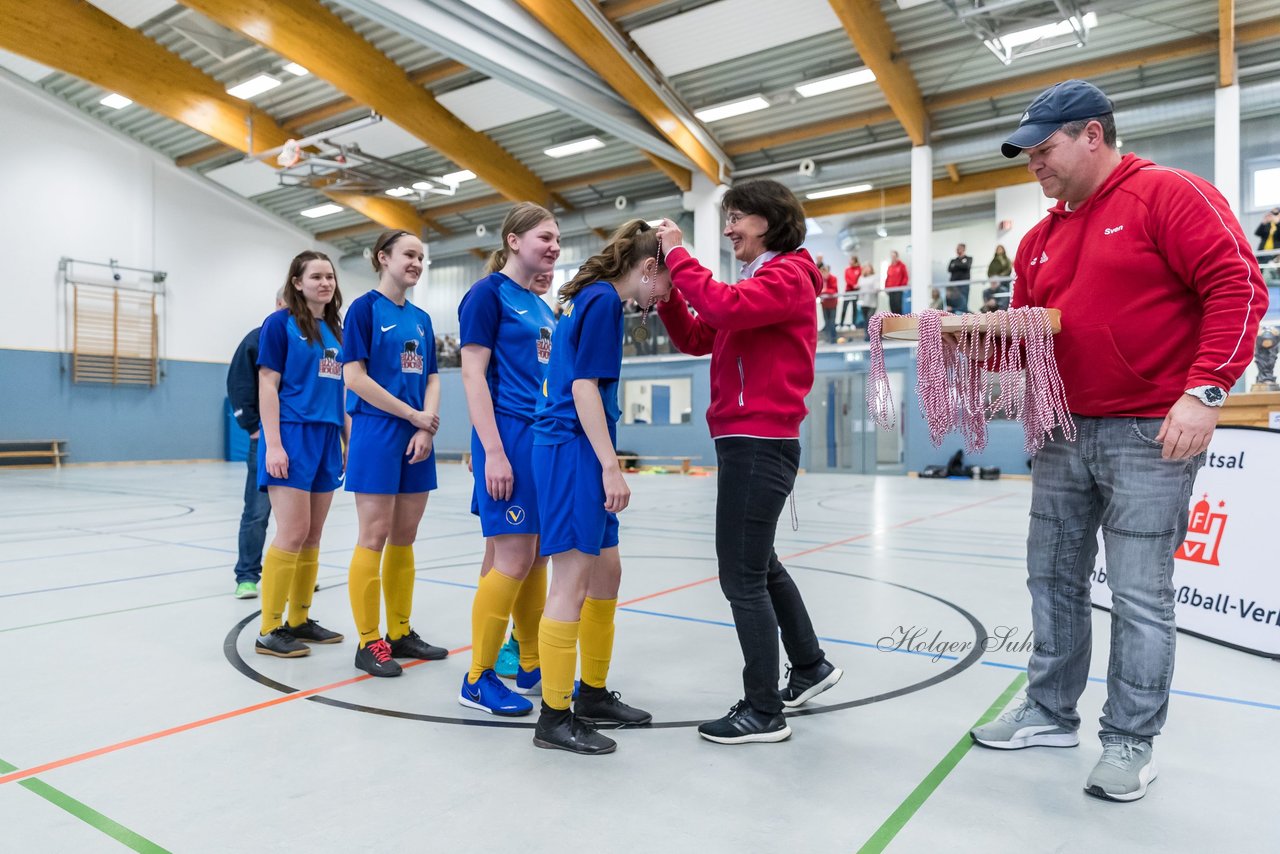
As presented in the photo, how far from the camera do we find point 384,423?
320 cm

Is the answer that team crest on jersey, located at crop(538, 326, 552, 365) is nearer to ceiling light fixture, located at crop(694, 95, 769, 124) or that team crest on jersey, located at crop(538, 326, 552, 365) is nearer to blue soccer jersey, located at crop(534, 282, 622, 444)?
blue soccer jersey, located at crop(534, 282, 622, 444)

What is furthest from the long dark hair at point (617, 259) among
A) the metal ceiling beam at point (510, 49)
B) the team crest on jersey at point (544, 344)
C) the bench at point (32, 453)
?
the bench at point (32, 453)

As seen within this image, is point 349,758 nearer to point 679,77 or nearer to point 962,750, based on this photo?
point 962,750

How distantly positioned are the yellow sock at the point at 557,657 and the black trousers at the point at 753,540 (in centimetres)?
48

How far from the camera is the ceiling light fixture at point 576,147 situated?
17587 mm

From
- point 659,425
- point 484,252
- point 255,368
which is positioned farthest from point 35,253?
point 255,368

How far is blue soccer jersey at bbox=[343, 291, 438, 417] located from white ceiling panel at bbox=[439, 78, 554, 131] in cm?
1408

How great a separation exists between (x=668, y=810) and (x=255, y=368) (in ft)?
11.4

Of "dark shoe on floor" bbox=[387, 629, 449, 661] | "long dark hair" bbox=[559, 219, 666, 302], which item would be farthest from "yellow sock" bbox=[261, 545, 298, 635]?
"long dark hair" bbox=[559, 219, 666, 302]

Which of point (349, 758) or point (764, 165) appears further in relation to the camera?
point (764, 165)

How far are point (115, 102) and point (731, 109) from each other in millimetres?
14598

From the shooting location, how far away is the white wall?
18766 mm

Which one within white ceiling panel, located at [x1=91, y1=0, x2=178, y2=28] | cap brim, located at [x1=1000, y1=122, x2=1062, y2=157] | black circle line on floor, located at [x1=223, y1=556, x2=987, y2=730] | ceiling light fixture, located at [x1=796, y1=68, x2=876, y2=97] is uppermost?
white ceiling panel, located at [x1=91, y1=0, x2=178, y2=28]

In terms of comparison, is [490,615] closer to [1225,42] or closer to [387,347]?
[387,347]
